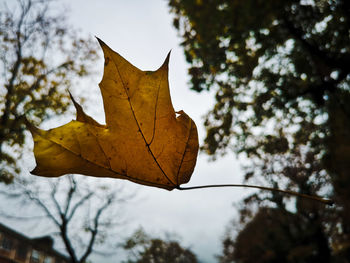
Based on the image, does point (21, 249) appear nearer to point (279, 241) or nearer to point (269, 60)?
point (279, 241)

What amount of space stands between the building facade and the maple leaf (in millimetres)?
31754

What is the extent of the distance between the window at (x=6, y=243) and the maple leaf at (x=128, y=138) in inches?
1288

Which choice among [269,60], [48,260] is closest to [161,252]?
[48,260]

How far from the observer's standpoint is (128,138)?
119 centimetres

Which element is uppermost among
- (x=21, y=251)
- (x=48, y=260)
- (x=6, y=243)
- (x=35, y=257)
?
(x=6, y=243)

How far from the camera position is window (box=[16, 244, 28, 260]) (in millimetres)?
26547

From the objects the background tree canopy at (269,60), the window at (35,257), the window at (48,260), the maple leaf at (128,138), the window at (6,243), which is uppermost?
the background tree canopy at (269,60)

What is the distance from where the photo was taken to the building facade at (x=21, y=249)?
80.5 ft

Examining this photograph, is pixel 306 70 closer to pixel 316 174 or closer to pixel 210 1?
pixel 210 1

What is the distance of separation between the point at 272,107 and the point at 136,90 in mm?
5927

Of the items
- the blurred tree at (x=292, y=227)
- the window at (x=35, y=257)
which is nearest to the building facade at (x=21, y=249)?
the window at (x=35, y=257)

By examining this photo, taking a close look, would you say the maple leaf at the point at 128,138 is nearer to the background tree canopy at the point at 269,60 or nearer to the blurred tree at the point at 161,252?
the background tree canopy at the point at 269,60

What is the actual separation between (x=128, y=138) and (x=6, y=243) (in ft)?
111

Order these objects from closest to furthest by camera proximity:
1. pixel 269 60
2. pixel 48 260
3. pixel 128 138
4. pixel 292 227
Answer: pixel 128 138 → pixel 269 60 → pixel 292 227 → pixel 48 260
